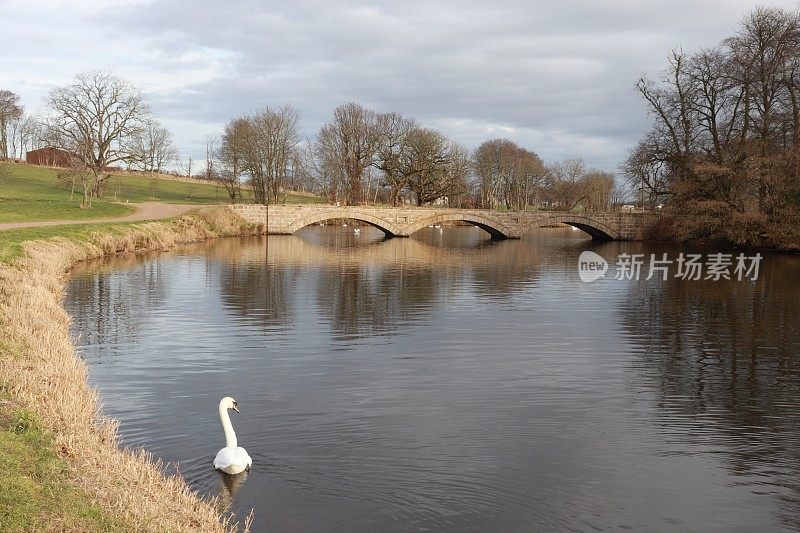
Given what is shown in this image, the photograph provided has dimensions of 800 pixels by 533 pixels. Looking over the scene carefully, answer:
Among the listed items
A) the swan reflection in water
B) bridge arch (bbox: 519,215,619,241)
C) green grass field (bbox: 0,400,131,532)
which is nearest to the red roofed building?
bridge arch (bbox: 519,215,619,241)

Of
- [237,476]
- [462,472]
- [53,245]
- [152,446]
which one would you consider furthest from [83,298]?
[462,472]

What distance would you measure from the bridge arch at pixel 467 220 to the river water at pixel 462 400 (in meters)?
44.8

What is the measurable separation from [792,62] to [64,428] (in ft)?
191

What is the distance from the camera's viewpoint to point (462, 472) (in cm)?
1110

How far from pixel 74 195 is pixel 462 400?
7093 cm

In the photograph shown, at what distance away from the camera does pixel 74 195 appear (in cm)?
7550

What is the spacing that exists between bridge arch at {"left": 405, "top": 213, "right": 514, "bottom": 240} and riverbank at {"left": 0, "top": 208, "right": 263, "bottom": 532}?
5841 centimetres

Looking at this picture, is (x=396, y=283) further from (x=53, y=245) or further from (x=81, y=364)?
→ (x=81, y=364)

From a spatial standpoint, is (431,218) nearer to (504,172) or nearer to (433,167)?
(433,167)

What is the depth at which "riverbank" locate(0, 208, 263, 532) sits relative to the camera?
7.50m

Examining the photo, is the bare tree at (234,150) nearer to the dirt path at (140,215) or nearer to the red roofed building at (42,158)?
the dirt path at (140,215)

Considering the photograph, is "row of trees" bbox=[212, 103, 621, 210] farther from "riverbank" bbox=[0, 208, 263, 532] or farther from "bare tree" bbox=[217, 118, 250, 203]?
"riverbank" bbox=[0, 208, 263, 532]

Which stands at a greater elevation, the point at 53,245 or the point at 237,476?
the point at 53,245

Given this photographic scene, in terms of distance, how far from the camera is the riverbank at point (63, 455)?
7.50 meters
